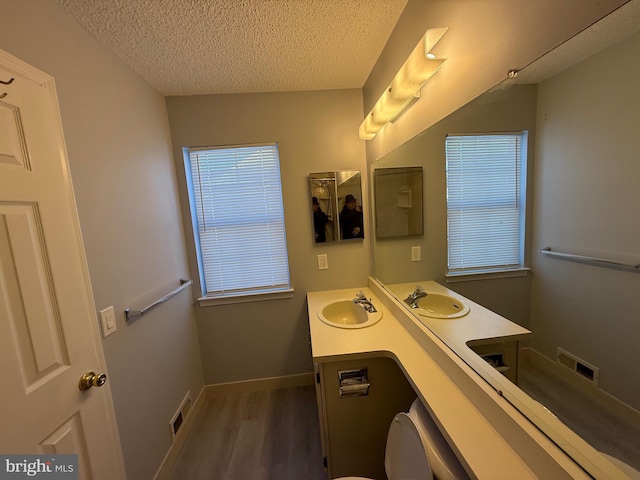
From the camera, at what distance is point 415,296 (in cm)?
131

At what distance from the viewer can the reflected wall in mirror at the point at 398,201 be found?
129 cm

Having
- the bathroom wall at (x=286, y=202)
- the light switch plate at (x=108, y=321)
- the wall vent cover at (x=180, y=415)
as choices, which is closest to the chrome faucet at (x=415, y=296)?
the bathroom wall at (x=286, y=202)

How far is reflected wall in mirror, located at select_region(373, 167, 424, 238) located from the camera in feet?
4.23

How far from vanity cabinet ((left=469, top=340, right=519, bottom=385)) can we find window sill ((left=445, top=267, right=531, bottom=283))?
0.21m

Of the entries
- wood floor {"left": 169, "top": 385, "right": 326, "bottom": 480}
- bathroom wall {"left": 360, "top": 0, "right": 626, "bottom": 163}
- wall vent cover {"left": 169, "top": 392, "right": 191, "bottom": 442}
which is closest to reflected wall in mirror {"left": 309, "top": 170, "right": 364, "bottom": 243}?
bathroom wall {"left": 360, "top": 0, "right": 626, "bottom": 163}

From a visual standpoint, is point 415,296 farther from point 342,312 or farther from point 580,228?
point 580,228

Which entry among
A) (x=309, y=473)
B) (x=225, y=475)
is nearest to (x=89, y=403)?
(x=225, y=475)

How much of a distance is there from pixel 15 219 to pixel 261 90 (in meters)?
1.64

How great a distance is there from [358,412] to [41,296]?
4.71ft

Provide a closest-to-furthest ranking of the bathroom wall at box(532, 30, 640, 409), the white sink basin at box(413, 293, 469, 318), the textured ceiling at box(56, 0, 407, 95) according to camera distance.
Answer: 1. the bathroom wall at box(532, 30, 640, 409)
2. the white sink basin at box(413, 293, 469, 318)
3. the textured ceiling at box(56, 0, 407, 95)

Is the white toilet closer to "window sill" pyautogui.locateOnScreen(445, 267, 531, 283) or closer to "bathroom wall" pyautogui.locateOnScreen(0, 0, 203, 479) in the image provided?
"window sill" pyautogui.locateOnScreen(445, 267, 531, 283)

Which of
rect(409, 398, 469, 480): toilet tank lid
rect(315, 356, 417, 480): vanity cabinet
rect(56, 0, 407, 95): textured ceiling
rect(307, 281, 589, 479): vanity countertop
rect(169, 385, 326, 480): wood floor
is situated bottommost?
rect(169, 385, 326, 480): wood floor

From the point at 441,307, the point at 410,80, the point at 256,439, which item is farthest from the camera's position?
the point at 256,439

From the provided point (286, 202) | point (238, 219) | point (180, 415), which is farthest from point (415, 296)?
point (180, 415)
